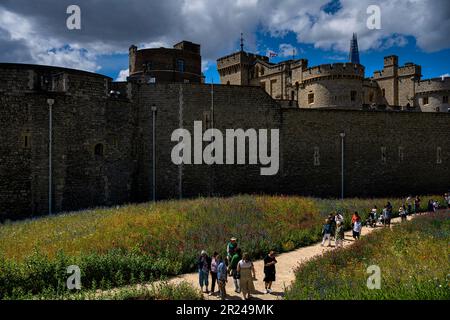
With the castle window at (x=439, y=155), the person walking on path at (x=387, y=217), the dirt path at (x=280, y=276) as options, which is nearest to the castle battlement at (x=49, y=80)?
the dirt path at (x=280, y=276)

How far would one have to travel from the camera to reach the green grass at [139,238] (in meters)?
12.2

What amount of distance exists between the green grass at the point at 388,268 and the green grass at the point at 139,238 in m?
3.23

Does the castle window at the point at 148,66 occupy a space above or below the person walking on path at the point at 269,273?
above

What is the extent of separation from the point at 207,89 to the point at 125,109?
5.19 metres

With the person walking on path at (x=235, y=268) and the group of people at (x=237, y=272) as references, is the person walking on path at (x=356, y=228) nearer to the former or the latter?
the group of people at (x=237, y=272)

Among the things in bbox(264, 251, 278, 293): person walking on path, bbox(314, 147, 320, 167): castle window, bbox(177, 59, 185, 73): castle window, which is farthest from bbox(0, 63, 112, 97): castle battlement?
bbox(177, 59, 185, 73): castle window

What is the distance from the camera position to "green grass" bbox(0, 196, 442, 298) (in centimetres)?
1223

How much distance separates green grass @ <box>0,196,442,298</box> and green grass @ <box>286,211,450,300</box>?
3.23 m

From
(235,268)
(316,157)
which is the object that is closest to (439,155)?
(316,157)

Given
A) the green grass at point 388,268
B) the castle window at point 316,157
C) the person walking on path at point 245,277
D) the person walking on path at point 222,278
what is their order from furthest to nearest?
1. the castle window at point 316,157
2. the person walking on path at point 222,278
3. the person walking on path at point 245,277
4. the green grass at point 388,268

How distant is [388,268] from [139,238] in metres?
8.73

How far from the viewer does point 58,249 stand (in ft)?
46.6

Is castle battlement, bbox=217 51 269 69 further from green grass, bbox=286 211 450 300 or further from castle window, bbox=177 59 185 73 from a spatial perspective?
green grass, bbox=286 211 450 300
